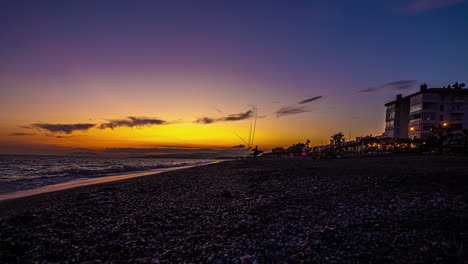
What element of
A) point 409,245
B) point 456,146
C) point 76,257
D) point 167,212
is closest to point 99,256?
point 76,257

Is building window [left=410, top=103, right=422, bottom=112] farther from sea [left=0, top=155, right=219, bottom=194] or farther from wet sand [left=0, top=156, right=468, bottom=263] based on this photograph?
wet sand [left=0, top=156, right=468, bottom=263]

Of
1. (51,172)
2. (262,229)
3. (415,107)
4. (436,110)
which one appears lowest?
(51,172)

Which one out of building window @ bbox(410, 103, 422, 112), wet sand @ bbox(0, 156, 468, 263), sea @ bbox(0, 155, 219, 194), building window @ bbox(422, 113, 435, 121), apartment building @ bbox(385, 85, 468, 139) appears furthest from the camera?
building window @ bbox(410, 103, 422, 112)

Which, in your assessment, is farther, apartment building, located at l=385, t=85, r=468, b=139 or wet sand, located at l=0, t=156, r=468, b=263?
apartment building, located at l=385, t=85, r=468, b=139

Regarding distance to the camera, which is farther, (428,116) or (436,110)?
(436,110)

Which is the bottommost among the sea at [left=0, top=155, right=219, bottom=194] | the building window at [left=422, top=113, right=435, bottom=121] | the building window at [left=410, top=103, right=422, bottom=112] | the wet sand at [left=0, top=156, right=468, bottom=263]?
the sea at [left=0, top=155, right=219, bottom=194]

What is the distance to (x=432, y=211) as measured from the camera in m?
7.09

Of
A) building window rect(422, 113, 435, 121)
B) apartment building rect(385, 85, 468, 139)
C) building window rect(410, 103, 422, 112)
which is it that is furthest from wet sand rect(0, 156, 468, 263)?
building window rect(410, 103, 422, 112)

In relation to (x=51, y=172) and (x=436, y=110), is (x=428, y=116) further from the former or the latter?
(x=51, y=172)

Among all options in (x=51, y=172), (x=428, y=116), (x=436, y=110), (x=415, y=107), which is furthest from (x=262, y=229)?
(x=436, y=110)

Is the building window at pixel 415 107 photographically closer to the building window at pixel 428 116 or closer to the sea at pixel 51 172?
the building window at pixel 428 116

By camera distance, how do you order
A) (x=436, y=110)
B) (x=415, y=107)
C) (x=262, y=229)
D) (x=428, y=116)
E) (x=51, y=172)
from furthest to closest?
(x=415, y=107) < (x=436, y=110) < (x=428, y=116) < (x=51, y=172) < (x=262, y=229)

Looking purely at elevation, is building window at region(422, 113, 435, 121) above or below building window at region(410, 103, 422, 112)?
below

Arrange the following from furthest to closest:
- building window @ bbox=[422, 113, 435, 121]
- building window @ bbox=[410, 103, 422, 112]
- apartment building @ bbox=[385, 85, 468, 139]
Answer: building window @ bbox=[410, 103, 422, 112] → building window @ bbox=[422, 113, 435, 121] → apartment building @ bbox=[385, 85, 468, 139]
